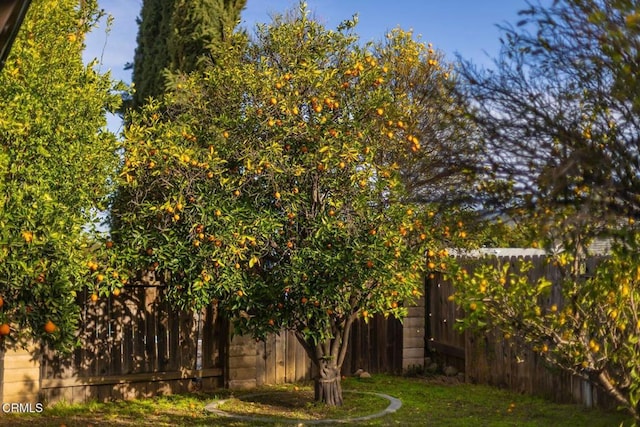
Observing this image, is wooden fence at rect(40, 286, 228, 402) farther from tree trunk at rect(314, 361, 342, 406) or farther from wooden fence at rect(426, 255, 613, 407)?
wooden fence at rect(426, 255, 613, 407)

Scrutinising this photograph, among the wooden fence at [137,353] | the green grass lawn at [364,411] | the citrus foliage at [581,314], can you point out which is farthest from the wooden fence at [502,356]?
the wooden fence at [137,353]

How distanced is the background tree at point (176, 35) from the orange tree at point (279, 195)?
14.7 ft

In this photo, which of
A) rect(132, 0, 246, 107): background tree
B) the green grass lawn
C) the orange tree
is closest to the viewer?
the orange tree

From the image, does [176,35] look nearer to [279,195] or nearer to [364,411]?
[279,195]

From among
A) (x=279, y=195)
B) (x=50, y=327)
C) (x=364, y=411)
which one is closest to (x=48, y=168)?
(x=50, y=327)

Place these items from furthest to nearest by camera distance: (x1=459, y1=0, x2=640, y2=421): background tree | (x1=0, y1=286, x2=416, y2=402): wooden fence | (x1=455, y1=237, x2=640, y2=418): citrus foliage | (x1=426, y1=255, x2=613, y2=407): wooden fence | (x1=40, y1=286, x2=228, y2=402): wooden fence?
(x1=40, y1=286, x2=228, y2=402): wooden fence
(x1=426, y1=255, x2=613, y2=407): wooden fence
(x1=0, y1=286, x2=416, y2=402): wooden fence
(x1=455, y1=237, x2=640, y2=418): citrus foliage
(x1=459, y1=0, x2=640, y2=421): background tree

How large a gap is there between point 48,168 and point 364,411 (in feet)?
16.6

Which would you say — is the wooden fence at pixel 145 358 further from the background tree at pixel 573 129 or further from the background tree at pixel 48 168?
the background tree at pixel 573 129

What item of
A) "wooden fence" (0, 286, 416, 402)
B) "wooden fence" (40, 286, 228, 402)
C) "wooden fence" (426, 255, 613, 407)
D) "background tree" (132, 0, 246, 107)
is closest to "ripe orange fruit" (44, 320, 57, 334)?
"wooden fence" (0, 286, 416, 402)

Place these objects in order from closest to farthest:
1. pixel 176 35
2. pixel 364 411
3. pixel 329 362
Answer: pixel 364 411 → pixel 329 362 → pixel 176 35

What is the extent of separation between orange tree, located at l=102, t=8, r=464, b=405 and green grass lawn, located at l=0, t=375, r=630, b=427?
4.00ft

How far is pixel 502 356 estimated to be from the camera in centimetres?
1218

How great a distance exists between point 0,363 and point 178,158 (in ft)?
12.0

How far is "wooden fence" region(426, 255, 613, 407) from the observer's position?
10539mm
